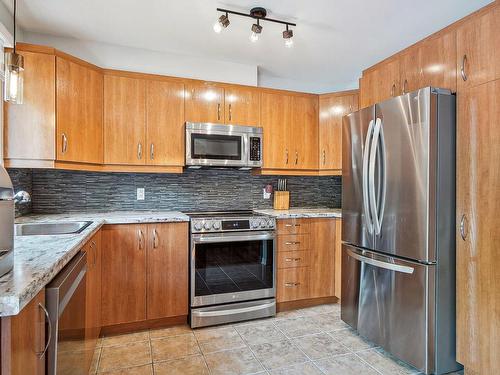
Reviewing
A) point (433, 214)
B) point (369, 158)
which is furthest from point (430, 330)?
point (369, 158)

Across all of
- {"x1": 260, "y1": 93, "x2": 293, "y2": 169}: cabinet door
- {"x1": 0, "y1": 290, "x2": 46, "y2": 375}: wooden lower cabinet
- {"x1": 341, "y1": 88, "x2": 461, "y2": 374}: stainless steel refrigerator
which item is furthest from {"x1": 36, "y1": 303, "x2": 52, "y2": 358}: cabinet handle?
{"x1": 260, "y1": 93, "x2": 293, "y2": 169}: cabinet door

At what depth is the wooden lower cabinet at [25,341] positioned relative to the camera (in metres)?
0.80

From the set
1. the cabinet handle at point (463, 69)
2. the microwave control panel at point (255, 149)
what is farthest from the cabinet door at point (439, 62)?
the microwave control panel at point (255, 149)

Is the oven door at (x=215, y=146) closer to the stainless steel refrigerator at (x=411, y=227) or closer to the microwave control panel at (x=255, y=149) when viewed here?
the microwave control panel at (x=255, y=149)

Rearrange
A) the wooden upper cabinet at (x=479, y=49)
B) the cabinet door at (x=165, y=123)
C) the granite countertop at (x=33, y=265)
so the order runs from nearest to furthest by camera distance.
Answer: the granite countertop at (x=33, y=265), the wooden upper cabinet at (x=479, y=49), the cabinet door at (x=165, y=123)

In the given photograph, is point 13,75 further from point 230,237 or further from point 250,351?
point 250,351

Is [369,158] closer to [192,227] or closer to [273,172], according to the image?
[273,172]

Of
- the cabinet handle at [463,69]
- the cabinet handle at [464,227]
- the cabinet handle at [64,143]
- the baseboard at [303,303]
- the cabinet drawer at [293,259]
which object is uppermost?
the cabinet handle at [463,69]

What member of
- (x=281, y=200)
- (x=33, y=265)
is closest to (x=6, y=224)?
(x=33, y=265)

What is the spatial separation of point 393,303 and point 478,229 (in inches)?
27.9

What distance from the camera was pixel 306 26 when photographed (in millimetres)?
2504

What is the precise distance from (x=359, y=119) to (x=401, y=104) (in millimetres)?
394

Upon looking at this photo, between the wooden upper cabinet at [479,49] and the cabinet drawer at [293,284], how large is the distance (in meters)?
1.97

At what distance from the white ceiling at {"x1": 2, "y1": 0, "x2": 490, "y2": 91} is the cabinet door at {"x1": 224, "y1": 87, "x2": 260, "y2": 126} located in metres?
0.36
